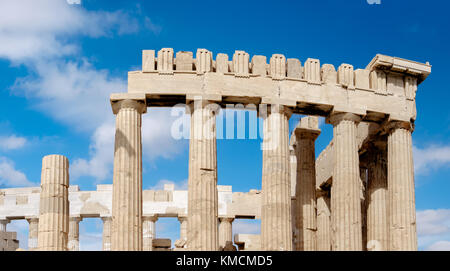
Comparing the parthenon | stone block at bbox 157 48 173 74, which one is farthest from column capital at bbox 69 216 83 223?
stone block at bbox 157 48 173 74

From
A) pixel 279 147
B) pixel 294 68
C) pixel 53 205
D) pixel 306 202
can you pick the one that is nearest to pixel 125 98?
pixel 53 205

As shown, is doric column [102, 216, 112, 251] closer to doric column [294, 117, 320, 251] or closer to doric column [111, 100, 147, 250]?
doric column [294, 117, 320, 251]

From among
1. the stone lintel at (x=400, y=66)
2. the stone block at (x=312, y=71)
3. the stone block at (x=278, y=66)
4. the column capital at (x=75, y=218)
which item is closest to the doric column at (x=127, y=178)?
the stone block at (x=278, y=66)

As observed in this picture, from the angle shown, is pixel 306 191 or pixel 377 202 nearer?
pixel 377 202

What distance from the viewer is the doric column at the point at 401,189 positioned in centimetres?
3341

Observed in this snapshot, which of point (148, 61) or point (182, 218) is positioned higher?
point (148, 61)

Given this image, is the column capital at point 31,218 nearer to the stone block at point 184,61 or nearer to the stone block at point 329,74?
the stone block at point 184,61

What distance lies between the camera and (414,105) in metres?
35.7

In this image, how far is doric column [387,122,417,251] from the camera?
1315 inches

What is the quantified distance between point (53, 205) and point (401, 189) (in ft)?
50.9

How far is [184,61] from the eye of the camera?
33406 mm

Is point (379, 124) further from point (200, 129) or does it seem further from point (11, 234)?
point (11, 234)

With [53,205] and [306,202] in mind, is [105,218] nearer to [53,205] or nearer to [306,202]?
[306,202]
